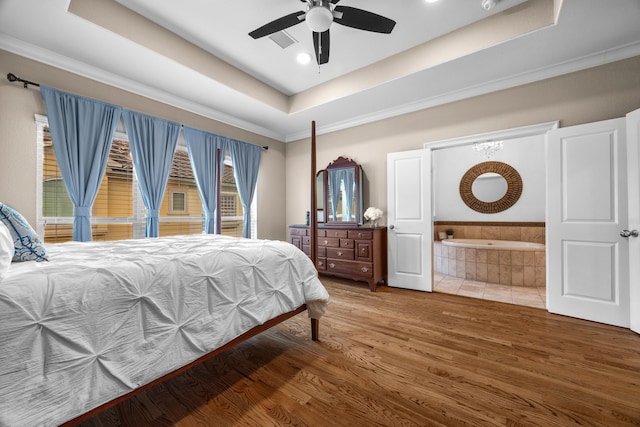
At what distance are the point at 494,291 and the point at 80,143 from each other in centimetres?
532

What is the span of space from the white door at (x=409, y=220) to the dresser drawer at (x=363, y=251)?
1.27ft

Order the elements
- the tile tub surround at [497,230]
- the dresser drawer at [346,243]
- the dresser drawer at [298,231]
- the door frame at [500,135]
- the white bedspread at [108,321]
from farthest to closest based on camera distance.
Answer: the tile tub surround at [497,230], the dresser drawer at [298,231], the dresser drawer at [346,243], the door frame at [500,135], the white bedspread at [108,321]

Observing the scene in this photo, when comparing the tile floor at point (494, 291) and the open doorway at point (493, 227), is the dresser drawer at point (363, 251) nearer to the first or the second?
the open doorway at point (493, 227)

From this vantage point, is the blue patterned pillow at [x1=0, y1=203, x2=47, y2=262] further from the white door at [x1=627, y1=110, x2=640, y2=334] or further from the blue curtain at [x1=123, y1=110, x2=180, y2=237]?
the white door at [x1=627, y1=110, x2=640, y2=334]

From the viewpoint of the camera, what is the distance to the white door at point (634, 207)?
7.50 feet

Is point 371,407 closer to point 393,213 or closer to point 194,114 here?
point 393,213

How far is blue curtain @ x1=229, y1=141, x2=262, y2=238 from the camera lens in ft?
13.7

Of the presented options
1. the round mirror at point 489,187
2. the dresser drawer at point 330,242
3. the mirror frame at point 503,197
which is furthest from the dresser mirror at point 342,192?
the round mirror at point 489,187

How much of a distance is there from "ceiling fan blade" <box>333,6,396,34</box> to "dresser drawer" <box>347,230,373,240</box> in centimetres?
238

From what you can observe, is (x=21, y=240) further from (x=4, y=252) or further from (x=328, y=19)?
(x=328, y=19)

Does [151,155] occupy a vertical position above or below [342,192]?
above

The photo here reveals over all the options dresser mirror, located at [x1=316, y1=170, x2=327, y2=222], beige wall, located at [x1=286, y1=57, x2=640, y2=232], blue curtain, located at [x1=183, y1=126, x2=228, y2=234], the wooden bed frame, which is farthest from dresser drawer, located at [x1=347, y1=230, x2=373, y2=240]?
blue curtain, located at [x1=183, y1=126, x2=228, y2=234]

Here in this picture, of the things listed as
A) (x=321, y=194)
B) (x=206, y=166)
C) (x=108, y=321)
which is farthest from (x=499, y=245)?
(x=108, y=321)

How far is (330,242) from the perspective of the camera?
4.02 m
